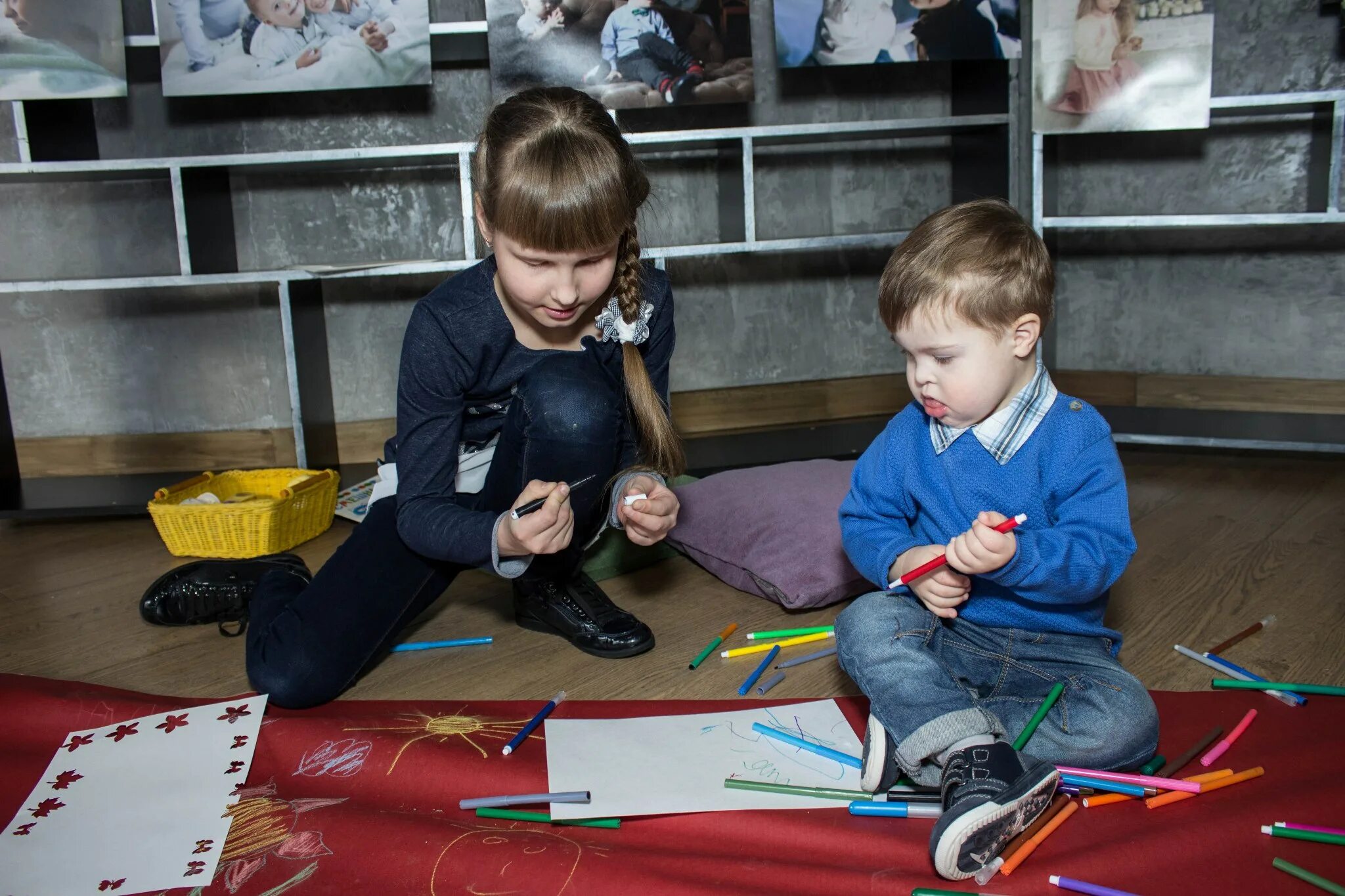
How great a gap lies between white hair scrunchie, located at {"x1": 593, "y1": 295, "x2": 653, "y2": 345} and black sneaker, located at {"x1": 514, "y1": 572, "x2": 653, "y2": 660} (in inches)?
15.5

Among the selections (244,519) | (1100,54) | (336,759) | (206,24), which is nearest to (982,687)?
(336,759)

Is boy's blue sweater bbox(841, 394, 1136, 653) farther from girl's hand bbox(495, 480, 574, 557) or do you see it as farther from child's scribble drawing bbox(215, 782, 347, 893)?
child's scribble drawing bbox(215, 782, 347, 893)

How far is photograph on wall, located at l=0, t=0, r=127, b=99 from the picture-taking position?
2.18 metres

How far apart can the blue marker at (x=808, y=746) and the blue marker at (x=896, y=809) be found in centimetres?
11

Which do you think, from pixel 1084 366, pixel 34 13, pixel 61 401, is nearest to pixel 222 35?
pixel 34 13

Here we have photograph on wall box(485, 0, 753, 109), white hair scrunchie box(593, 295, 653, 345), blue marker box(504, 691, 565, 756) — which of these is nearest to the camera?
blue marker box(504, 691, 565, 756)

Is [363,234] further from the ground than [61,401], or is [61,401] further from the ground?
[363,234]

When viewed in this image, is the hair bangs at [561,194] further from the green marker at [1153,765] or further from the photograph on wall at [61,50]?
the photograph on wall at [61,50]


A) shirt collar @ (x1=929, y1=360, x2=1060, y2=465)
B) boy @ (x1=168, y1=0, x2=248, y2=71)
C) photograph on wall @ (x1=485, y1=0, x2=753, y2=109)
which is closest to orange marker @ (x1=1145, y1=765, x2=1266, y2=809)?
shirt collar @ (x1=929, y1=360, x2=1060, y2=465)

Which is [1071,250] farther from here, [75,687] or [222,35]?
[75,687]

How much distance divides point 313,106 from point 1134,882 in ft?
7.83

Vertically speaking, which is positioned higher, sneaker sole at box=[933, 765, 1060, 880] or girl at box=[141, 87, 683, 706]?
girl at box=[141, 87, 683, 706]

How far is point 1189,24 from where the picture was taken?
2316 mm

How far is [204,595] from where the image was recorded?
5.72ft
